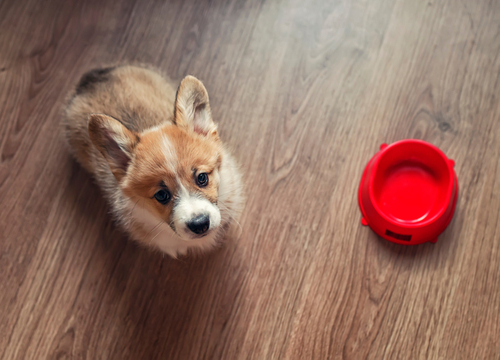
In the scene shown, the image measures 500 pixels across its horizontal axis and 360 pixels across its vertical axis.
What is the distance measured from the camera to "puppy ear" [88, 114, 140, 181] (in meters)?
1.29

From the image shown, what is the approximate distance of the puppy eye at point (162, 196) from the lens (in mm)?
1367

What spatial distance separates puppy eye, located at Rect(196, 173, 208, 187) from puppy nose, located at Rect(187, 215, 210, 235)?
146 millimetres

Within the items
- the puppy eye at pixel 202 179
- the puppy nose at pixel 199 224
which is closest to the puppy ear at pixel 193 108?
the puppy eye at pixel 202 179

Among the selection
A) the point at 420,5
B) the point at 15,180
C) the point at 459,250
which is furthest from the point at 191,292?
the point at 420,5

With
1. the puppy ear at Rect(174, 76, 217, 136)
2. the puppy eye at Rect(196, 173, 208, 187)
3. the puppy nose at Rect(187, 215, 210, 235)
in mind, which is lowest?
the puppy nose at Rect(187, 215, 210, 235)

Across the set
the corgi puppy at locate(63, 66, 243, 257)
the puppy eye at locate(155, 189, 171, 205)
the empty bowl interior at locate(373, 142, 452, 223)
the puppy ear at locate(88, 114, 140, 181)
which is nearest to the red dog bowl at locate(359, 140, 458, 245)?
the empty bowl interior at locate(373, 142, 452, 223)

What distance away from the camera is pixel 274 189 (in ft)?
6.36

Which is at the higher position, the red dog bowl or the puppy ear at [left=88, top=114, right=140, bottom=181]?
the red dog bowl

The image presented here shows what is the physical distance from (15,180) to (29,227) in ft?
0.90

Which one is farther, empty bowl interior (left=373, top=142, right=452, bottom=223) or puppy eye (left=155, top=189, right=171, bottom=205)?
empty bowl interior (left=373, top=142, right=452, bottom=223)

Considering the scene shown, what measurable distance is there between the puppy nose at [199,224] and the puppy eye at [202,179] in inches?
5.8

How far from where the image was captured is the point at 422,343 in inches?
69.8

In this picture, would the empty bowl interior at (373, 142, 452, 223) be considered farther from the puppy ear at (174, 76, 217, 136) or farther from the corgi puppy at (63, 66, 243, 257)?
the puppy ear at (174, 76, 217, 136)

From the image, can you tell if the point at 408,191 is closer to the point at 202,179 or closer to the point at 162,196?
the point at 202,179
